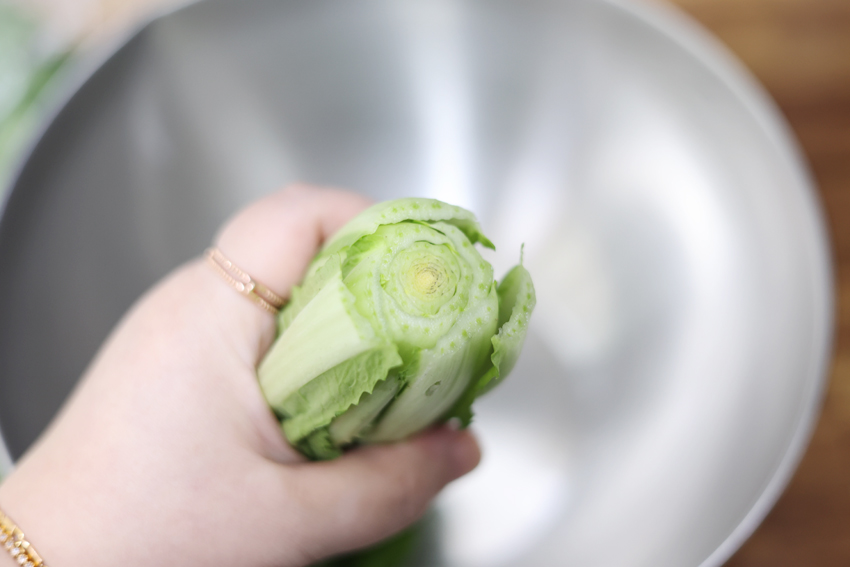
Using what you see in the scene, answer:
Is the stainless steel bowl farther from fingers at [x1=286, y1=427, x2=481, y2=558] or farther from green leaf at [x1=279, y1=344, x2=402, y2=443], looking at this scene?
green leaf at [x1=279, y1=344, x2=402, y2=443]

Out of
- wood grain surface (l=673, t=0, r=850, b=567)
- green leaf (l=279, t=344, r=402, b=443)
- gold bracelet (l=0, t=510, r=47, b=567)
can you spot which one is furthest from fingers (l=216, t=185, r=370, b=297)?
wood grain surface (l=673, t=0, r=850, b=567)

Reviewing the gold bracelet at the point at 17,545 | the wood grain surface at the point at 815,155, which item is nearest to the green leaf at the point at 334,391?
the gold bracelet at the point at 17,545

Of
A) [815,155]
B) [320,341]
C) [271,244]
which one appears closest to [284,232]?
[271,244]

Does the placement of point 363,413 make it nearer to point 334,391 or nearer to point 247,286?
point 334,391

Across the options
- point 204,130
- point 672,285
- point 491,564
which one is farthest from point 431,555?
point 204,130

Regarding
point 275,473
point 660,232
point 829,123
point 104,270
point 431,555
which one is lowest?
point 431,555

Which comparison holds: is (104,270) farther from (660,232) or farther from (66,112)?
(660,232)

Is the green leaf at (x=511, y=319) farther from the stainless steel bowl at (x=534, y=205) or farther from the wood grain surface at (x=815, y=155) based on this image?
the wood grain surface at (x=815, y=155)
